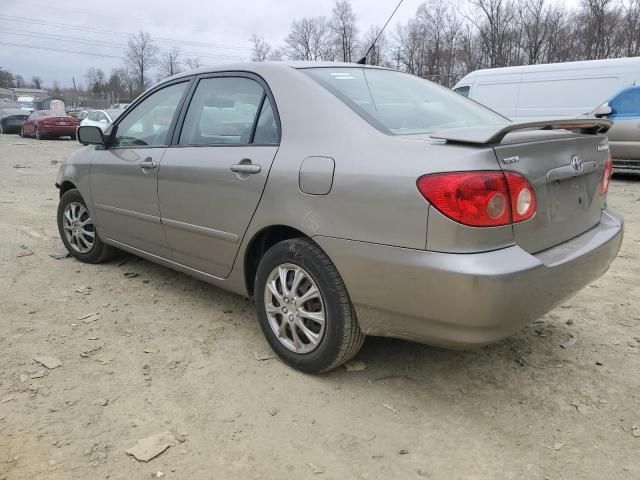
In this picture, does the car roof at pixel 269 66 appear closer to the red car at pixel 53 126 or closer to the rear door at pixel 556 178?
the rear door at pixel 556 178

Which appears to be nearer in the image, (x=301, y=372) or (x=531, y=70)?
(x=301, y=372)

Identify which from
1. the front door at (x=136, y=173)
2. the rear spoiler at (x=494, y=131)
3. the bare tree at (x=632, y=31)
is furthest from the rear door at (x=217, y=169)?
the bare tree at (x=632, y=31)

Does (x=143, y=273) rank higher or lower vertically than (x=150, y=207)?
lower

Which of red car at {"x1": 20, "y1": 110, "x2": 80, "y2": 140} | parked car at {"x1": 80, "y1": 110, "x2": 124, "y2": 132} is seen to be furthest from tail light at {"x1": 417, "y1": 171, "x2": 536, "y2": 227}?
red car at {"x1": 20, "y1": 110, "x2": 80, "y2": 140}

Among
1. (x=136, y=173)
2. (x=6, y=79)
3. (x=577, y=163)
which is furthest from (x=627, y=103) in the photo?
(x=6, y=79)

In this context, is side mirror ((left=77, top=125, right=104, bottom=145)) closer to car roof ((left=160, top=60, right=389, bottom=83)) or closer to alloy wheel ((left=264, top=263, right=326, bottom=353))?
car roof ((left=160, top=60, right=389, bottom=83))

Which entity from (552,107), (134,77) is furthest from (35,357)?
(134,77)

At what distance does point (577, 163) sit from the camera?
249 cm

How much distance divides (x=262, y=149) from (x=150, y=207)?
1168 millimetres

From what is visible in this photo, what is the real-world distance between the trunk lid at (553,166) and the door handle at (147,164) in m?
1.98

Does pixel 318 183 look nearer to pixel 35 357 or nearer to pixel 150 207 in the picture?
pixel 150 207

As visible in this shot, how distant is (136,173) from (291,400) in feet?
6.65

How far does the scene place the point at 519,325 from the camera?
2207mm

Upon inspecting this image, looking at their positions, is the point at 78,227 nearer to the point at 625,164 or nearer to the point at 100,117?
the point at 625,164
